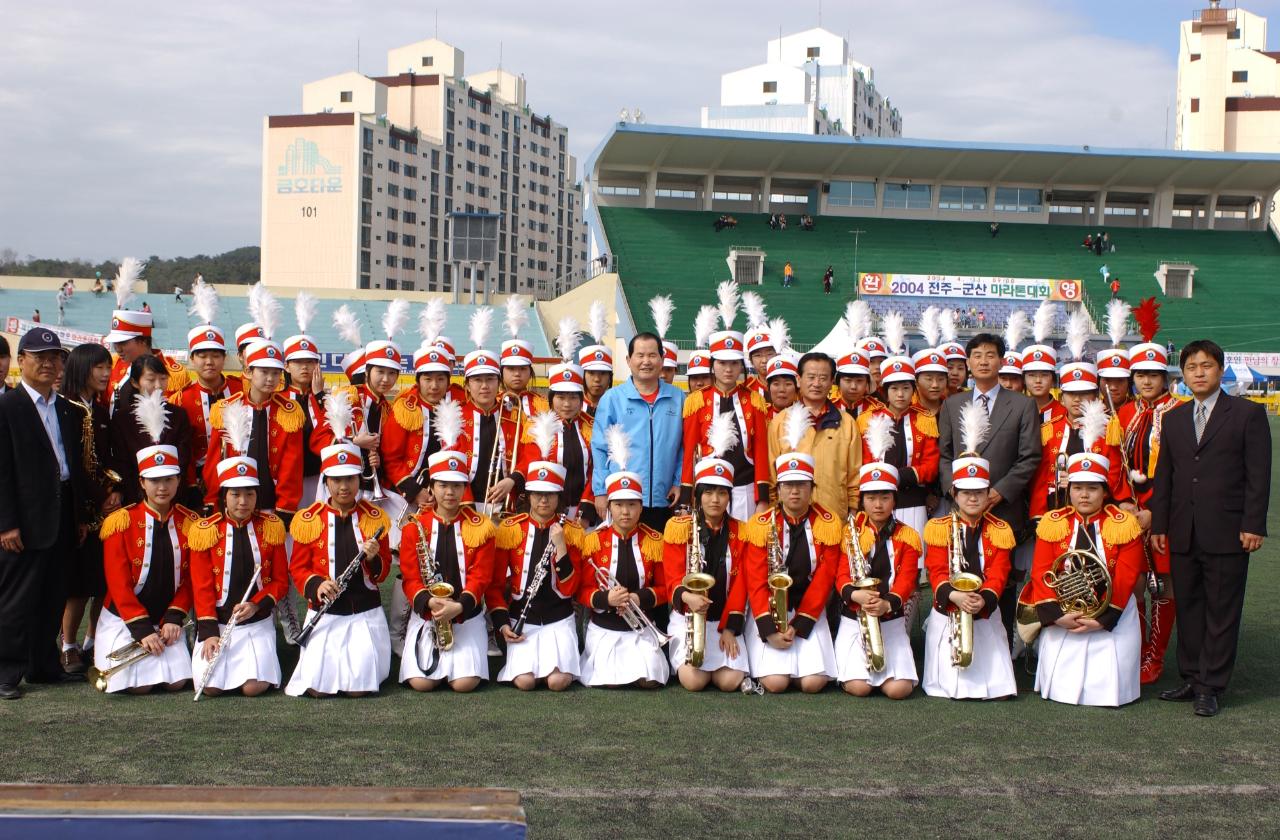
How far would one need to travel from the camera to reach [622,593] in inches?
237

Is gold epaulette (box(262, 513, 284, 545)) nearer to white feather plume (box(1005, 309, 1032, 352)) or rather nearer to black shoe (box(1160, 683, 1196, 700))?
black shoe (box(1160, 683, 1196, 700))

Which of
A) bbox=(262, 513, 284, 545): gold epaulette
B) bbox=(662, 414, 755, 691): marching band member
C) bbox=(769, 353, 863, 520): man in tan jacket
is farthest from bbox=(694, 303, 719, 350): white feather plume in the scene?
bbox=(262, 513, 284, 545): gold epaulette

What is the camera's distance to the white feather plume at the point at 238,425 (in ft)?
19.8

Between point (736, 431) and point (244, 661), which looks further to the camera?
point (736, 431)

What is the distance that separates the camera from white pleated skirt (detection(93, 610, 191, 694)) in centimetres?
564

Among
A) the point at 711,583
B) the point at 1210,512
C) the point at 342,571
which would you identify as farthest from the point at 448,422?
the point at 1210,512

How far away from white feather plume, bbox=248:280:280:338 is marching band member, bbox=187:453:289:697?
4.80 ft

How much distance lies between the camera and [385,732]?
5078mm

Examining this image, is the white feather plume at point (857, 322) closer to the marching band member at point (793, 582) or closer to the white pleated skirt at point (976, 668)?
the marching band member at point (793, 582)

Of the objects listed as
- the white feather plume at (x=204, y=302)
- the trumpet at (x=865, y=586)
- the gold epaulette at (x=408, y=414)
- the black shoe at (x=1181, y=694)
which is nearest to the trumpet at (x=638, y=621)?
the trumpet at (x=865, y=586)

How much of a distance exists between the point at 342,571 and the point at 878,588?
2.71 m

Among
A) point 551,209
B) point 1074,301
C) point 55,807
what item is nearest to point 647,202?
point 1074,301

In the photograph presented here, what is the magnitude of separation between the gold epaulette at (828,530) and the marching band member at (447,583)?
1670 mm

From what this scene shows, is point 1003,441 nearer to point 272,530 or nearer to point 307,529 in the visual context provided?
point 307,529
